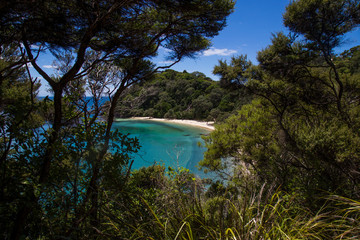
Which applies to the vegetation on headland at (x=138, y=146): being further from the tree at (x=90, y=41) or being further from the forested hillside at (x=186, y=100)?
the forested hillside at (x=186, y=100)

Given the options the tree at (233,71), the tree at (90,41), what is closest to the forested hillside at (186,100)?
the tree at (233,71)

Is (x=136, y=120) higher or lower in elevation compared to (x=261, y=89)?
lower

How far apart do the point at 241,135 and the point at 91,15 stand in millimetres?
6371

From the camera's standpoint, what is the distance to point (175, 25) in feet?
11.4

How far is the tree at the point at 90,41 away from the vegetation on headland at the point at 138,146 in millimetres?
18

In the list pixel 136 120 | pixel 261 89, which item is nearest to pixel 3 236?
pixel 261 89

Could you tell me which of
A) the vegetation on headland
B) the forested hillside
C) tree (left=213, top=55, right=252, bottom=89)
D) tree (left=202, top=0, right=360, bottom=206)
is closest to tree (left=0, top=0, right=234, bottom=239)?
the vegetation on headland

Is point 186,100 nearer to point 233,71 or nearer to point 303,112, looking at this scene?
point 233,71

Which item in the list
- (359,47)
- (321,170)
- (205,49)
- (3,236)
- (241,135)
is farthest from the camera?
(241,135)

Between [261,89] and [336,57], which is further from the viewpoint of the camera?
[261,89]

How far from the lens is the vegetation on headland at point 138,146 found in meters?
1.33

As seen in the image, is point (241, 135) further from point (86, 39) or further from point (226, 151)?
point (86, 39)

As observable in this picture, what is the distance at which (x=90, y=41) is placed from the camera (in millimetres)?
2557

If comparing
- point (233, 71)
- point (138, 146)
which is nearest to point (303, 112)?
point (233, 71)
